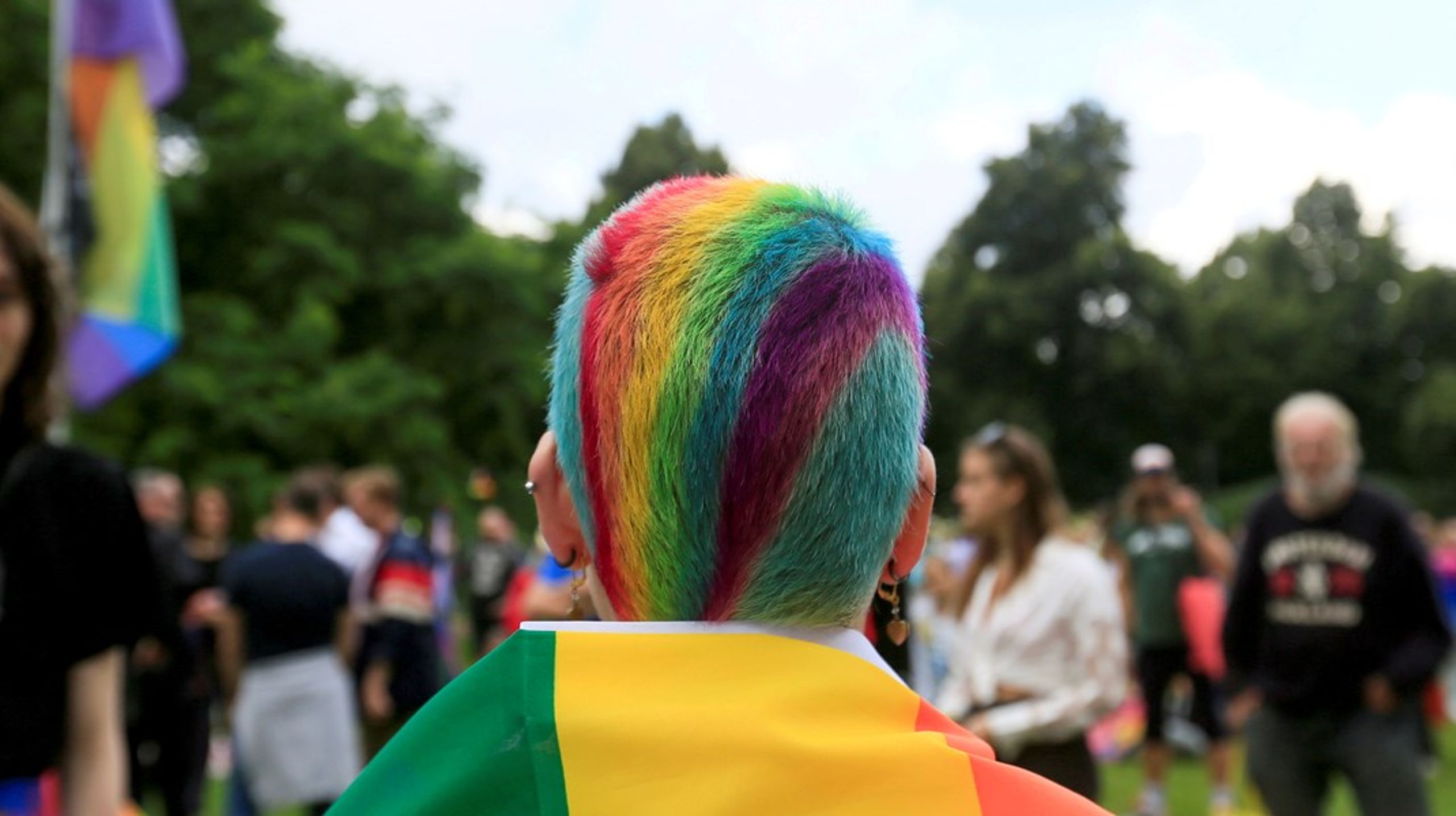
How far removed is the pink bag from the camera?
9117mm

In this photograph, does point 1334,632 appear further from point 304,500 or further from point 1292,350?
point 1292,350

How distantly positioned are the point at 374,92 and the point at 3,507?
2455cm

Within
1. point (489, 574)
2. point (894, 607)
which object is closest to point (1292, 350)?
point (489, 574)

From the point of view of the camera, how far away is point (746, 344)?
120 cm

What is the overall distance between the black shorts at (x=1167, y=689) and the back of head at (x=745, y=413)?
8.00 meters

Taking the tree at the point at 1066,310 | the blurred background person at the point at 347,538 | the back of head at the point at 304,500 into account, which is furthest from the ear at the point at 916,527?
the tree at the point at 1066,310

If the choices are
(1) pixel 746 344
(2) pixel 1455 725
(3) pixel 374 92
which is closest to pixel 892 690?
(1) pixel 746 344

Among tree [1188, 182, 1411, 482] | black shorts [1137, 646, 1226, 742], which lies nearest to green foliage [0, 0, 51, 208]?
black shorts [1137, 646, 1226, 742]

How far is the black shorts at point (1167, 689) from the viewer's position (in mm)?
8883

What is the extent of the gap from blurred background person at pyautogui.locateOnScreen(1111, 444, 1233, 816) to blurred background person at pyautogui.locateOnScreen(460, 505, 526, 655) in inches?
224

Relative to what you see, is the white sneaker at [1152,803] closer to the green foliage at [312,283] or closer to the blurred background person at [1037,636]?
the blurred background person at [1037,636]

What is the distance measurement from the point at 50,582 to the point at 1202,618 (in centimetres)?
805

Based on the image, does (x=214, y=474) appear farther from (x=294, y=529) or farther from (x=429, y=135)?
(x=294, y=529)

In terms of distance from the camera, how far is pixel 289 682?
24.5 feet
